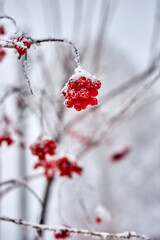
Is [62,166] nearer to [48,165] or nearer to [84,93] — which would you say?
[48,165]

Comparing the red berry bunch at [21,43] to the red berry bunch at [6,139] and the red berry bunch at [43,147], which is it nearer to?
the red berry bunch at [43,147]

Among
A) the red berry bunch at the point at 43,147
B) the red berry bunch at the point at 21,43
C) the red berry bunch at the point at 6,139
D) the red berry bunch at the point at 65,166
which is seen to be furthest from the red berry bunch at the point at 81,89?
the red berry bunch at the point at 6,139

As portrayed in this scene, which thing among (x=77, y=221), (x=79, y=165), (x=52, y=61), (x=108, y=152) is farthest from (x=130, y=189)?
(x=79, y=165)

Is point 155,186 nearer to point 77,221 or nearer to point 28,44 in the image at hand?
point 77,221

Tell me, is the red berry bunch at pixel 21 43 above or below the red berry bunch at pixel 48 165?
below

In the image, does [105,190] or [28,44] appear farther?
[105,190]
